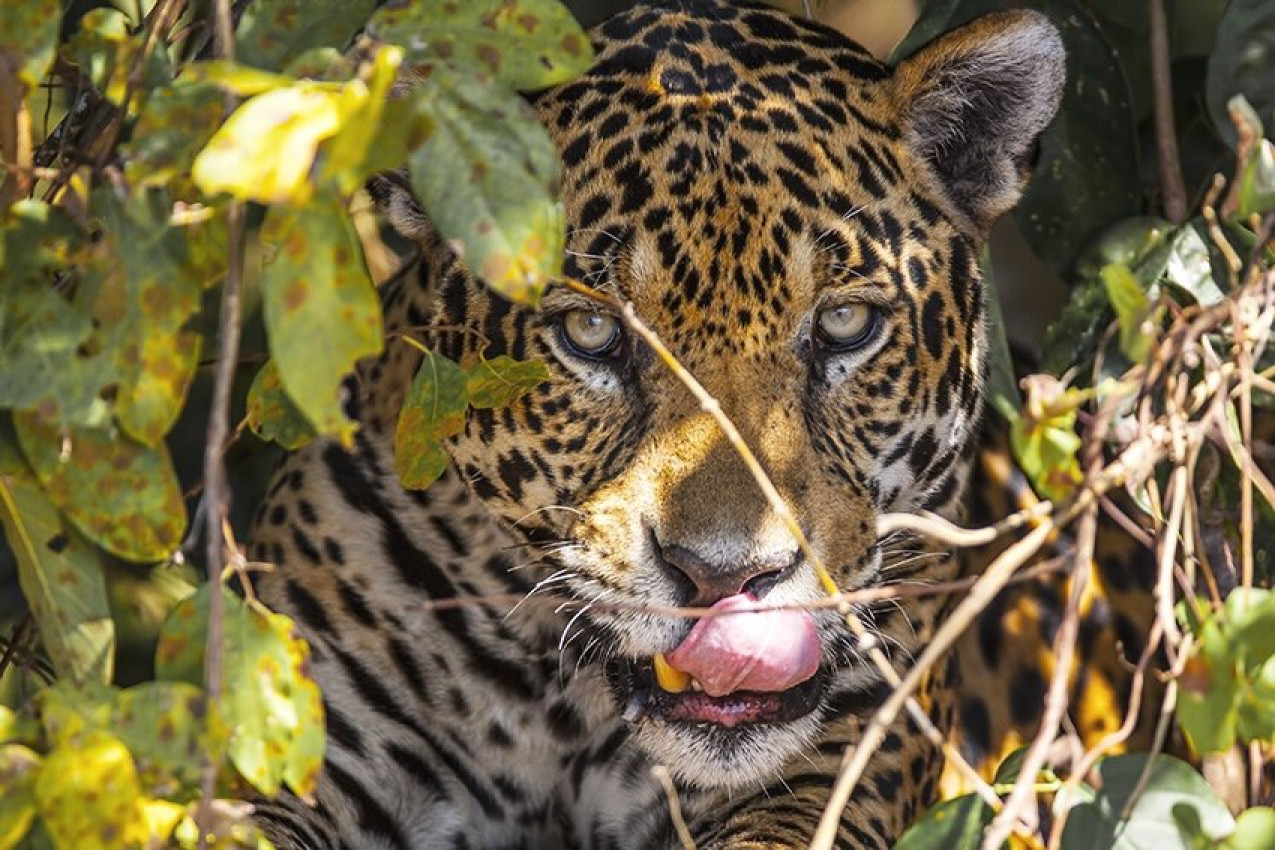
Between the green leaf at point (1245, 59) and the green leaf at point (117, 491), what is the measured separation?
210 centimetres

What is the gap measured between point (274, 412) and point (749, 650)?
774mm

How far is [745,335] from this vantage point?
3.42m

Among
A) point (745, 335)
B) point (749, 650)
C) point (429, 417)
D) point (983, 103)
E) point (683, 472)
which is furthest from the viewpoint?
point (983, 103)

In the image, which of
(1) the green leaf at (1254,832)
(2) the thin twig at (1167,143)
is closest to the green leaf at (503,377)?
(1) the green leaf at (1254,832)

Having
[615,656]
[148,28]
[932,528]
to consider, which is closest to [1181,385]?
[932,528]

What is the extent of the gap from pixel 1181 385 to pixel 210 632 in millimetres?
1240

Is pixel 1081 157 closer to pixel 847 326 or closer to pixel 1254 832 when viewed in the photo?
pixel 847 326

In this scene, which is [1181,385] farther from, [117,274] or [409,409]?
[117,274]

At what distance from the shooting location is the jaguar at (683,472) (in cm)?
336

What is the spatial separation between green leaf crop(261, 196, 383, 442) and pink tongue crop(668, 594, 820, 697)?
0.86 m

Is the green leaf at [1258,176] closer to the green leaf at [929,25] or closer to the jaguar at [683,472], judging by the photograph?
the jaguar at [683,472]

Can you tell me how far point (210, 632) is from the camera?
2.55 metres

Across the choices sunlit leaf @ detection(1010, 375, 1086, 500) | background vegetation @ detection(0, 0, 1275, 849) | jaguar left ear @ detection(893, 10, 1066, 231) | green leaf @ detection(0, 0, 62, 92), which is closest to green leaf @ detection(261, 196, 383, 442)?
background vegetation @ detection(0, 0, 1275, 849)

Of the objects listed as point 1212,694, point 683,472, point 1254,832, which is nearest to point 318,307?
point 683,472
